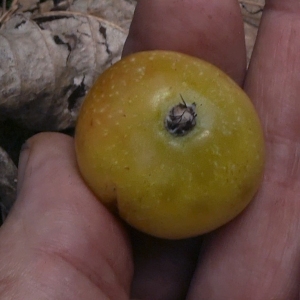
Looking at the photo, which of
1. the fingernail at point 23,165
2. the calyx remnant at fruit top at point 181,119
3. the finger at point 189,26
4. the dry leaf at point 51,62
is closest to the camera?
the calyx remnant at fruit top at point 181,119

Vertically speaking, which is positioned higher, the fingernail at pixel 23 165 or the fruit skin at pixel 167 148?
the fruit skin at pixel 167 148

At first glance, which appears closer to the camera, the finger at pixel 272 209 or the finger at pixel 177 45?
the finger at pixel 272 209

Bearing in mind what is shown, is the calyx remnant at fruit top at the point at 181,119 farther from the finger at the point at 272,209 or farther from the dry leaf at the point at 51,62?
the dry leaf at the point at 51,62

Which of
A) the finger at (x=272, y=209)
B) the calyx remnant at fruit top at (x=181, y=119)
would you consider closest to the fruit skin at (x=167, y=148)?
the calyx remnant at fruit top at (x=181, y=119)

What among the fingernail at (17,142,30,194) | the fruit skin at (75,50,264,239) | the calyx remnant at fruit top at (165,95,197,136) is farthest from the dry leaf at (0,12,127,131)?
the calyx remnant at fruit top at (165,95,197,136)

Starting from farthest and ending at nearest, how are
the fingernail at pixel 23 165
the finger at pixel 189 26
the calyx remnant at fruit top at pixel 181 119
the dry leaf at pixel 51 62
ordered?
the dry leaf at pixel 51 62, the finger at pixel 189 26, the fingernail at pixel 23 165, the calyx remnant at fruit top at pixel 181 119

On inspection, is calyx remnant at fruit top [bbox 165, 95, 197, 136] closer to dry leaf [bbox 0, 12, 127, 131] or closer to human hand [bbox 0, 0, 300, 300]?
human hand [bbox 0, 0, 300, 300]
